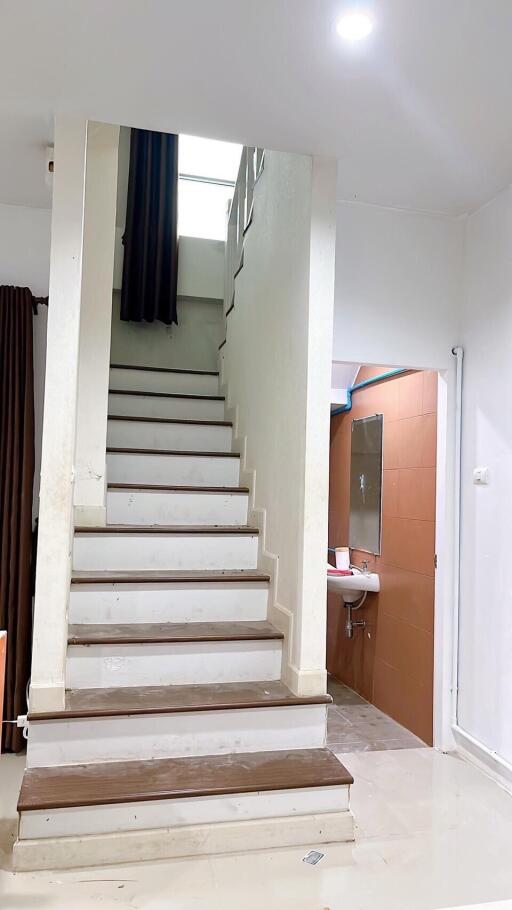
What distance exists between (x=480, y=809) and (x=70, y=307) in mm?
2616

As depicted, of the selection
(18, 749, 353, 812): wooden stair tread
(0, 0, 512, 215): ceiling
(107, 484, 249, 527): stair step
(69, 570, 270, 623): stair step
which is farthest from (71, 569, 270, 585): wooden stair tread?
(0, 0, 512, 215): ceiling

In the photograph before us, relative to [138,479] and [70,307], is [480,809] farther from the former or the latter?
[70,307]

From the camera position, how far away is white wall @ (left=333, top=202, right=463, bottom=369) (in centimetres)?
333

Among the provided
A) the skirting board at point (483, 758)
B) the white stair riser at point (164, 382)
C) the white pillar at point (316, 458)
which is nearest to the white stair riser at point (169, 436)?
the white stair riser at point (164, 382)

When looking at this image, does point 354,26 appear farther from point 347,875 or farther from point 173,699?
point 347,875

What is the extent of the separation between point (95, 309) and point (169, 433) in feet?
3.32

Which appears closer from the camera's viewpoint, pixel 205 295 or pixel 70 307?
pixel 70 307

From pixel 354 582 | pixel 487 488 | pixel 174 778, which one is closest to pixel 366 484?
pixel 354 582

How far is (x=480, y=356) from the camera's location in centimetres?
326

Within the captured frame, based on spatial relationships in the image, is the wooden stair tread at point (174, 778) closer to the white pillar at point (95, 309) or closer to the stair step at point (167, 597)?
the stair step at point (167, 597)

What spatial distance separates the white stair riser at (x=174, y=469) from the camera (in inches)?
143

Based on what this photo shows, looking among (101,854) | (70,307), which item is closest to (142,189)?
(70,307)

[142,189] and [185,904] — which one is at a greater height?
[142,189]

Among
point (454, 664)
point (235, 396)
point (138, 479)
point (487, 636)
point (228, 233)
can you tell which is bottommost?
point (454, 664)
